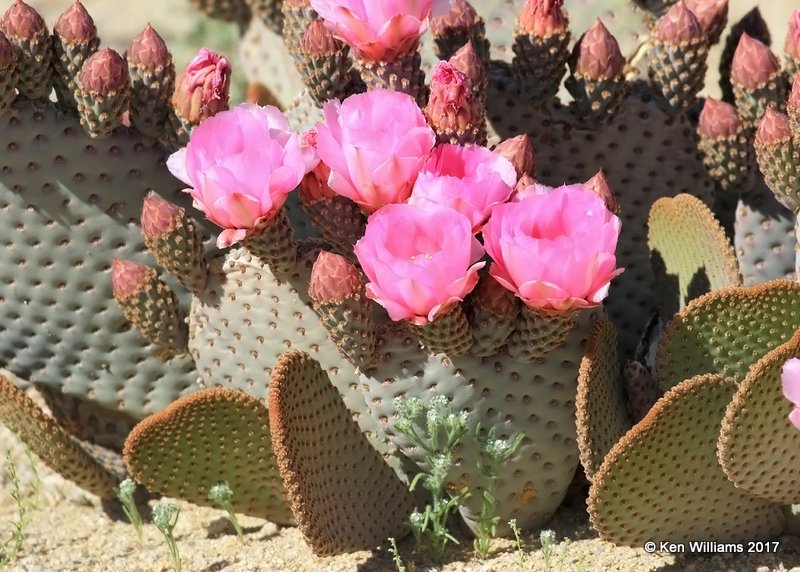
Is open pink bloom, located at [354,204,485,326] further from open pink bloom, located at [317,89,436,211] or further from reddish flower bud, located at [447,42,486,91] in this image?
reddish flower bud, located at [447,42,486,91]

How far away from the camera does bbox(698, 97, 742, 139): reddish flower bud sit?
1978 millimetres

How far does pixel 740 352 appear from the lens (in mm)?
1766

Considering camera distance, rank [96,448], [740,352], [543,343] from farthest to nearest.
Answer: [96,448] → [740,352] → [543,343]

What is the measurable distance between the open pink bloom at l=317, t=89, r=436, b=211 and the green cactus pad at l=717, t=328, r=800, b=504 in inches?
21.4

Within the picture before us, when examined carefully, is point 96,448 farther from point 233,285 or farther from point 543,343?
Answer: point 543,343

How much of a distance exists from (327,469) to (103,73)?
70 centimetres

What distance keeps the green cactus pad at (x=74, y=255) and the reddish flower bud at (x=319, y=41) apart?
0.32 meters

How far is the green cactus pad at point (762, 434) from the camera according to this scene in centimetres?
154

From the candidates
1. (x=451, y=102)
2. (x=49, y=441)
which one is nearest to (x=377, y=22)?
(x=451, y=102)

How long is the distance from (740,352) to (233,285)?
0.80 meters

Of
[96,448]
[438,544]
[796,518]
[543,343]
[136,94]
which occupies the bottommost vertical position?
[96,448]

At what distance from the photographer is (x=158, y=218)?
70.1 inches

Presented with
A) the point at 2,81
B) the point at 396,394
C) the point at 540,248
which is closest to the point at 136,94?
the point at 2,81

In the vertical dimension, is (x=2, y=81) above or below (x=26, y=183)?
above
